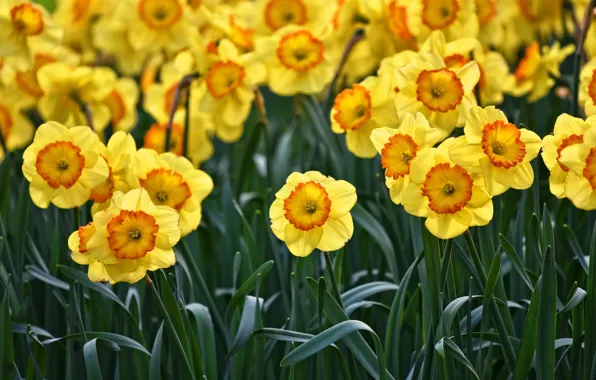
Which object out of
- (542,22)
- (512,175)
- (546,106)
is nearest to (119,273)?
(512,175)

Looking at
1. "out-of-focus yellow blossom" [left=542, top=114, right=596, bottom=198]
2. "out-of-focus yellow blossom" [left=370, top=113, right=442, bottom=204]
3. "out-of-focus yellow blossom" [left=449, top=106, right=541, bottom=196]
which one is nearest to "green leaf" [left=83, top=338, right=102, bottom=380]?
"out-of-focus yellow blossom" [left=370, top=113, right=442, bottom=204]

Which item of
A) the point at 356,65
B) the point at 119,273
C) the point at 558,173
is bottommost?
the point at 119,273

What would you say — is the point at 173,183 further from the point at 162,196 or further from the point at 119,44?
the point at 119,44

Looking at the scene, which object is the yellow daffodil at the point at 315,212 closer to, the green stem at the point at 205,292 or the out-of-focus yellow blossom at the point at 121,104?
the green stem at the point at 205,292

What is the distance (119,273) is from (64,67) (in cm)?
134

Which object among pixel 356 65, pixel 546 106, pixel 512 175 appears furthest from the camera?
pixel 546 106

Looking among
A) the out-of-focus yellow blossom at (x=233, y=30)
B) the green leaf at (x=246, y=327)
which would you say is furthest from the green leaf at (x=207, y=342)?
the out-of-focus yellow blossom at (x=233, y=30)

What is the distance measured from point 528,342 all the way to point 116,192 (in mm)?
796

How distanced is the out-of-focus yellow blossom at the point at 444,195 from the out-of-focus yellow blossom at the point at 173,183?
53 cm

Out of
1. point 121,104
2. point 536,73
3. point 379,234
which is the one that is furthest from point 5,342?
point 536,73

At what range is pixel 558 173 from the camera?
144 cm

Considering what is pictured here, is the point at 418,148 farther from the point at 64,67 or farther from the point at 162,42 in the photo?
the point at 162,42

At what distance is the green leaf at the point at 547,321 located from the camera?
1383 mm

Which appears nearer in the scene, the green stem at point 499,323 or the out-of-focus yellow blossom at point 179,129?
the green stem at point 499,323
